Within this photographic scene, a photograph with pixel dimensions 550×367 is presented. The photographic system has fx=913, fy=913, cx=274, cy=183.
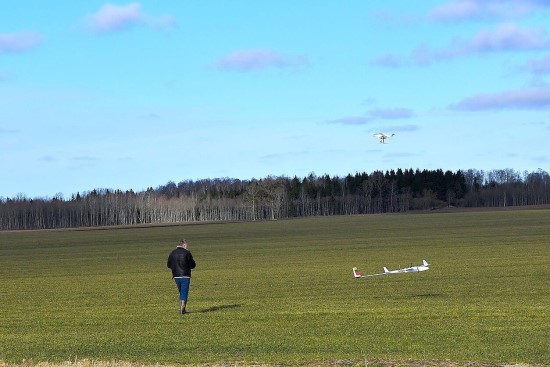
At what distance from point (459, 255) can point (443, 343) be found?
31.6 metres

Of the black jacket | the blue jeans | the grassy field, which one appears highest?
the black jacket

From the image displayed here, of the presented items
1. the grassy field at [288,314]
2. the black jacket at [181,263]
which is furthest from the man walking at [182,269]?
the grassy field at [288,314]

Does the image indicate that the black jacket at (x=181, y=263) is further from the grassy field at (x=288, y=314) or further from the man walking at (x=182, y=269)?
the grassy field at (x=288, y=314)

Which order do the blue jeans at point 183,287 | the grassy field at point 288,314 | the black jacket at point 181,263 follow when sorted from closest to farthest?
the grassy field at point 288,314 → the blue jeans at point 183,287 → the black jacket at point 181,263

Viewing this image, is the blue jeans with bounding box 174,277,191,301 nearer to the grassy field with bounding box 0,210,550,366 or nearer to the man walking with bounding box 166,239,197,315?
the man walking with bounding box 166,239,197,315

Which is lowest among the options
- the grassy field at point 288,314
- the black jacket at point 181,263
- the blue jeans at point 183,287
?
the grassy field at point 288,314

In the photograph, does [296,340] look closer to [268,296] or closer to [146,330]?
[146,330]

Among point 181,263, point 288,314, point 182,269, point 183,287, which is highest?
point 181,263

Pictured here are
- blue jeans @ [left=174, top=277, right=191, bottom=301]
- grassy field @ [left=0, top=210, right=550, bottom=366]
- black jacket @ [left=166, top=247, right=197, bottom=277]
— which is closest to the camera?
grassy field @ [left=0, top=210, right=550, bottom=366]

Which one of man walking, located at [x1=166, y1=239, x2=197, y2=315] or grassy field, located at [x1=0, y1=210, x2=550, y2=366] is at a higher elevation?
man walking, located at [x1=166, y1=239, x2=197, y2=315]

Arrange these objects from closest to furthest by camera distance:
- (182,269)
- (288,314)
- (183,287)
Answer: (288,314) < (183,287) < (182,269)

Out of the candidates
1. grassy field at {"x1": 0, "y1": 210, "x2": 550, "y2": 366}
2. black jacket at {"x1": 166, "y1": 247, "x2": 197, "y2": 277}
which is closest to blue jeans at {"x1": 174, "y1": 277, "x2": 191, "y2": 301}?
black jacket at {"x1": 166, "y1": 247, "x2": 197, "y2": 277}

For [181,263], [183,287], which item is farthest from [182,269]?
[183,287]

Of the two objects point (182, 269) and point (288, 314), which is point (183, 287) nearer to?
point (182, 269)
